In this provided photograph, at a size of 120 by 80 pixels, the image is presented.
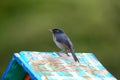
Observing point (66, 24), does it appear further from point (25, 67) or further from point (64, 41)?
point (25, 67)

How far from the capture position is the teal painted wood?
902 cm

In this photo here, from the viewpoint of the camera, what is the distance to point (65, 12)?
23.4m

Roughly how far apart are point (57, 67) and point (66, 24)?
A: 13.3 metres

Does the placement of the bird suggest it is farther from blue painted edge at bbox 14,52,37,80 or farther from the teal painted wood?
blue painted edge at bbox 14,52,37,80

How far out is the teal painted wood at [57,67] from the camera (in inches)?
355

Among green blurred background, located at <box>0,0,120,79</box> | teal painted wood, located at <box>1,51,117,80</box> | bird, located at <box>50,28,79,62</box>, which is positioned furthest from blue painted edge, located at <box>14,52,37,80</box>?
green blurred background, located at <box>0,0,120,79</box>

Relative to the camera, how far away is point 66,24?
22594 millimetres

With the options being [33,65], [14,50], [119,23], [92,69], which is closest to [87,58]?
[92,69]

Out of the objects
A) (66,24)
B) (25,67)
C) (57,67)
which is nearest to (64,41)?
(57,67)

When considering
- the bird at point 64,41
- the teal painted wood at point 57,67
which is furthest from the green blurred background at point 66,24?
the teal painted wood at point 57,67

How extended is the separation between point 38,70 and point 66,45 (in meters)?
1.55

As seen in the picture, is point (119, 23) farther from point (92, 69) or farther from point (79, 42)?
point (92, 69)

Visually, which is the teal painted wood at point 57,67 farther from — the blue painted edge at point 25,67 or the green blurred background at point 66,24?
the green blurred background at point 66,24

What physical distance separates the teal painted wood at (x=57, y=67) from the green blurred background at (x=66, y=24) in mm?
11737
